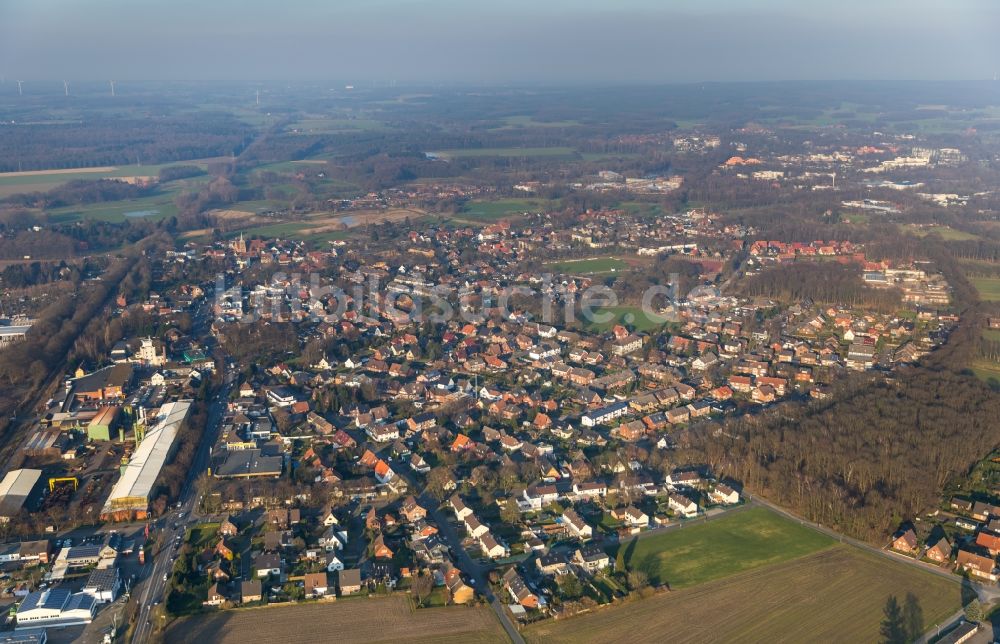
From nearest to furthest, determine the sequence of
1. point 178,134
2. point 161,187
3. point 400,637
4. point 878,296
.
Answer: point 400,637
point 878,296
point 161,187
point 178,134

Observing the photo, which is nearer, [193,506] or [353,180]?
[193,506]

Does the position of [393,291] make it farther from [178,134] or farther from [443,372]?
[178,134]

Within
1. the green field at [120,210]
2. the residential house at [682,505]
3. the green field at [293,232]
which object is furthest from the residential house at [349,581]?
the green field at [120,210]

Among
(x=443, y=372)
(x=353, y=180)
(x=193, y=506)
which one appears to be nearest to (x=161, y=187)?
(x=353, y=180)

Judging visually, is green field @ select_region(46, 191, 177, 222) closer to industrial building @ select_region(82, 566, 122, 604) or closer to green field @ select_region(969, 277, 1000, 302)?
industrial building @ select_region(82, 566, 122, 604)

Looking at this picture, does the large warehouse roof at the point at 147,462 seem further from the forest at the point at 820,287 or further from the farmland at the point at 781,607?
the forest at the point at 820,287

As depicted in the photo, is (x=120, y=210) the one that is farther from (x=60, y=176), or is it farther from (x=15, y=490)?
(x=15, y=490)

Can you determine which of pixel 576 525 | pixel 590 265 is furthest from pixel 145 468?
pixel 590 265
